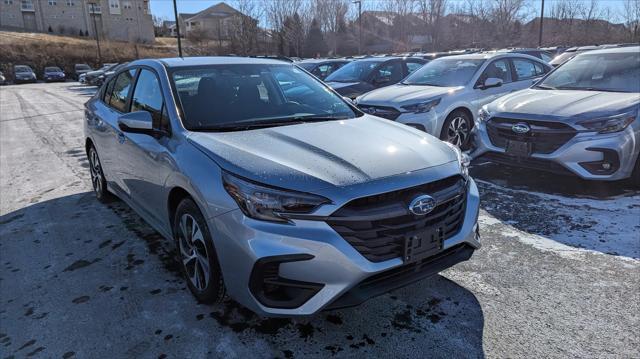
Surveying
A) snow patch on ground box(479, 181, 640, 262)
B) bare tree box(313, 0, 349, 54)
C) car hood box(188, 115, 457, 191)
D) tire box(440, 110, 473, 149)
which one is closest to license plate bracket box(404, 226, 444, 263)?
car hood box(188, 115, 457, 191)

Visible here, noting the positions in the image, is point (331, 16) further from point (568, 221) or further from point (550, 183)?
point (568, 221)

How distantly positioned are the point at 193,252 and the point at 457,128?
5348 mm

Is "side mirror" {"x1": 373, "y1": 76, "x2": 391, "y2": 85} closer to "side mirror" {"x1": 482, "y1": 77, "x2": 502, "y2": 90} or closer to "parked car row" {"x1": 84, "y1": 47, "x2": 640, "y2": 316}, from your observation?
"side mirror" {"x1": 482, "y1": 77, "x2": 502, "y2": 90}

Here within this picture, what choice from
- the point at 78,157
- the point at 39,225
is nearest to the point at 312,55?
the point at 78,157

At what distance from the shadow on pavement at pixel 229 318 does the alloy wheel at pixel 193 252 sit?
0.20 meters

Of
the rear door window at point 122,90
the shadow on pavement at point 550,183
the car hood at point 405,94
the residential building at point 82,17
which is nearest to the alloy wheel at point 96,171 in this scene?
the rear door window at point 122,90

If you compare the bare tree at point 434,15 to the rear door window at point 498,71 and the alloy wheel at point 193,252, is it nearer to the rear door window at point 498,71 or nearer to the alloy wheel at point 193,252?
the rear door window at point 498,71

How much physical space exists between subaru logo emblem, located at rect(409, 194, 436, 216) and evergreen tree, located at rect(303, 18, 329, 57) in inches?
1947

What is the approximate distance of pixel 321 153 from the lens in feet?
9.36

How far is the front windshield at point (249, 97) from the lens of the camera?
11.3 feet

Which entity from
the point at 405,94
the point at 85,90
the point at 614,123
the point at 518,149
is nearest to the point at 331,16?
the point at 85,90

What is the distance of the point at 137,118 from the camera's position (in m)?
3.41

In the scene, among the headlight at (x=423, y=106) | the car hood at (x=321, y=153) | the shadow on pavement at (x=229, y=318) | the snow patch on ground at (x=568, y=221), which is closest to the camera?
the car hood at (x=321, y=153)

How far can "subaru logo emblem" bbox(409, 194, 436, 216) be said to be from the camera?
2561 millimetres
